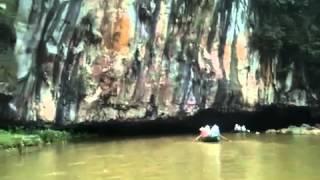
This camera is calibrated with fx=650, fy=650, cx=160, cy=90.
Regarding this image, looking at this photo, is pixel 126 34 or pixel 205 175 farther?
pixel 126 34

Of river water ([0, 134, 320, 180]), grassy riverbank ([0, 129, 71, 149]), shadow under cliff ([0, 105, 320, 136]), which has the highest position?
shadow under cliff ([0, 105, 320, 136])

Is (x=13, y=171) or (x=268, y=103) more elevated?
(x=268, y=103)

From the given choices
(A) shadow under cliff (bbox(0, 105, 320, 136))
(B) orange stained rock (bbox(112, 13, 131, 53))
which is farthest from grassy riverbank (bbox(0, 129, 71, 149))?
(B) orange stained rock (bbox(112, 13, 131, 53))

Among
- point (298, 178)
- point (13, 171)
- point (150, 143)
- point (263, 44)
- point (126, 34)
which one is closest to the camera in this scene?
point (298, 178)

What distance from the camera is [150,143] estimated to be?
17.4m

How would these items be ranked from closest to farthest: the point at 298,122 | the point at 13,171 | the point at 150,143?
the point at 13,171 < the point at 150,143 < the point at 298,122

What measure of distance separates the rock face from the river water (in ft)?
7.25

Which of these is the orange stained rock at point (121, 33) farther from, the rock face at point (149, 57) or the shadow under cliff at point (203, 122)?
the shadow under cliff at point (203, 122)

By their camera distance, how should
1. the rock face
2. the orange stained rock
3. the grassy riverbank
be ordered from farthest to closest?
the orange stained rock
the rock face
the grassy riverbank

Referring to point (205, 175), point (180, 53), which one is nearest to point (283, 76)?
point (180, 53)

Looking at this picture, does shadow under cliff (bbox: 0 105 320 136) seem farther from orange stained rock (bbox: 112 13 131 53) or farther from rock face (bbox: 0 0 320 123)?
orange stained rock (bbox: 112 13 131 53)

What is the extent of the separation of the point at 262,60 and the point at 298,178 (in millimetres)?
13036

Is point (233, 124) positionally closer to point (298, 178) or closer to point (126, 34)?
point (126, 34)

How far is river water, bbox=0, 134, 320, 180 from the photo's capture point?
10.8m
